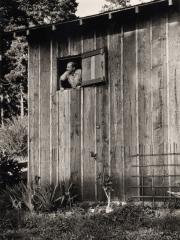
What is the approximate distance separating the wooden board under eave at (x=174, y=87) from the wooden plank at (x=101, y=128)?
1681 mm

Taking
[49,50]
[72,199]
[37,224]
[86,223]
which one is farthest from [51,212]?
[49,50]

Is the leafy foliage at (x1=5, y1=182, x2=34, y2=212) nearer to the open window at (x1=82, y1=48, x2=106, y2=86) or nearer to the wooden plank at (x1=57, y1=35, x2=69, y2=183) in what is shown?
the wooden plank at (x1=57, y1=35, x2=69, y2=183)

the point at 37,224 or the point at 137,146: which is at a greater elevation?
the point at 137,146

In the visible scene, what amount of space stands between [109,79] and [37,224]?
151 inches

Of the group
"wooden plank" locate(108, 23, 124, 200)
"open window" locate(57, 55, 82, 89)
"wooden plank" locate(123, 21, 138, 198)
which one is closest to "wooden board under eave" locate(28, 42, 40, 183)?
"open window" locate(57, 55, 82, 89)

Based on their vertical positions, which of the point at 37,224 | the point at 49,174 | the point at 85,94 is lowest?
the point at 37,224

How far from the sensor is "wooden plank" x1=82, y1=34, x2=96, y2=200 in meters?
11.6

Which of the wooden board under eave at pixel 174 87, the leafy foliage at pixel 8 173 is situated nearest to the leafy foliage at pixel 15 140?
the leafy foliage at pixel 8 173

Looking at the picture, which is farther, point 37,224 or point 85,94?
point 85,94

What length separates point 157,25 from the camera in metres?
10.8

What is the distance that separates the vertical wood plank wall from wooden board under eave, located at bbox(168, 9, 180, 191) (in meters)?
0.02

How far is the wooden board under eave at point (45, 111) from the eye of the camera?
12500 mm

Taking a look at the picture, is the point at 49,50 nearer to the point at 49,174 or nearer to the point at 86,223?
the point at 49,174

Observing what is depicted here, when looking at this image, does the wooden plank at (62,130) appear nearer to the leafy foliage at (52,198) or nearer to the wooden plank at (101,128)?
the leafy foliage at (52,198)
